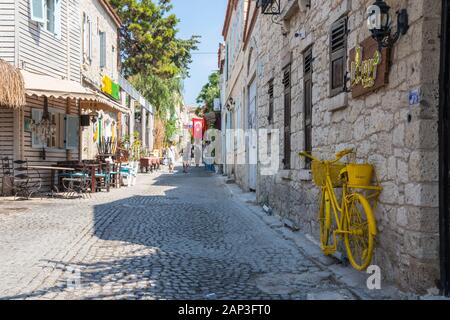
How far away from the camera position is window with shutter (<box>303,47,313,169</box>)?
7629 mm

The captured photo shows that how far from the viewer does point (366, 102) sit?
521 cm

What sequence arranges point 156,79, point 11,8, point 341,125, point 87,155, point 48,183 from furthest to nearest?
point 156,79, point 87,155, point 48,183, point 11,8, point 341,125

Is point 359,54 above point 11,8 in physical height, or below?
below

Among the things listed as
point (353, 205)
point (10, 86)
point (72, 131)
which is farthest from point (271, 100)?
point (72, 131)

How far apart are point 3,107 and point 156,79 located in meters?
21.8

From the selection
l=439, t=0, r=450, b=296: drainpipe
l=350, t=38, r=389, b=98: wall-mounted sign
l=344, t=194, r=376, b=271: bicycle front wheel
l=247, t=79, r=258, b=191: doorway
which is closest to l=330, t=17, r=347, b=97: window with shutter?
l=350, t=38, r=389, b=98: wall-mounted sign

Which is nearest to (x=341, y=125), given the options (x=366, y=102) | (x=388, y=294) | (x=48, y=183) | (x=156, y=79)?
(x=366, y=102)

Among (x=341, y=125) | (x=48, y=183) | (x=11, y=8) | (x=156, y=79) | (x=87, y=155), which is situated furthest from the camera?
(x=156, y=79)

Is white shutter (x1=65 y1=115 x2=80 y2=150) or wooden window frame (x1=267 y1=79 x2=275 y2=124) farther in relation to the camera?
white shutter (x1=65 y1=115 x2=80 y2=150)

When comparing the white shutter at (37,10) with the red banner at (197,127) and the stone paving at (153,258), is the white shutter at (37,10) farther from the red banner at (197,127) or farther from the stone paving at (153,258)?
the red banner at (197,127)

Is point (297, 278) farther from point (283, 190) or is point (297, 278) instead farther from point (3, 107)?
point (3, 107)

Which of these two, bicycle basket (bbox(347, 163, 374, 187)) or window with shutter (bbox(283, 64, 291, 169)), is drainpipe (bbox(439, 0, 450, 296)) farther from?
window with shutter (bbox(283, 64, 291, 169))

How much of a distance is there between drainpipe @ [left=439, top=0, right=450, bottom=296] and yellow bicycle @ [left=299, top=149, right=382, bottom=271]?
0.75m

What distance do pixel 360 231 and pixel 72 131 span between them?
511 inches
